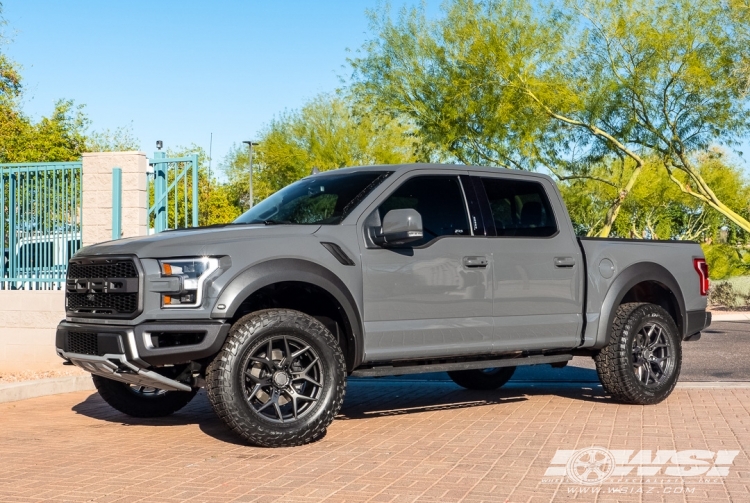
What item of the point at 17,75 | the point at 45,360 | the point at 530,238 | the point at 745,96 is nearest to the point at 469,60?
the point at 745,96

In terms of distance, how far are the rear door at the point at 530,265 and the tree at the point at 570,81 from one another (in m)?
19.1

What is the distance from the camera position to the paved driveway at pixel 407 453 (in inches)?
226

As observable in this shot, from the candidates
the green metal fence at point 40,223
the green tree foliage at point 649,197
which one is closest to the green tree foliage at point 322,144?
the green tree foliage at point 649,197

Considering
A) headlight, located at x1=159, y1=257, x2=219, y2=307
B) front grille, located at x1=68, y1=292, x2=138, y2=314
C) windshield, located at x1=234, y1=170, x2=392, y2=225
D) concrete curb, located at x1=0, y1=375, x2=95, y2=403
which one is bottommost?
concrete curb, located at x1=0, y1=375, x2=95, y2=403

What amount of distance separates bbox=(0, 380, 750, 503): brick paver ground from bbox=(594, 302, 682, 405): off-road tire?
0.14 m

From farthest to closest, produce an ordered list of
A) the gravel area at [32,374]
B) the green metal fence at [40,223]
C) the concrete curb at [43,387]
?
the green metal fence at [40,223] → the gravel area at [32,374] → the concrete curb at [43,387]

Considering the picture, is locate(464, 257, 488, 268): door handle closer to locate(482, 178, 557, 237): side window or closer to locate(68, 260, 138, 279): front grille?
locate(482, 178, 557, 237): side window

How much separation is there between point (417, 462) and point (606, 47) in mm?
23900

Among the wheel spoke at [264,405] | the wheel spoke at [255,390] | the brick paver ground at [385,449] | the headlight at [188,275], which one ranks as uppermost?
the headlight at [188,275]

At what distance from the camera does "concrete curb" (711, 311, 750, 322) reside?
77.2ft

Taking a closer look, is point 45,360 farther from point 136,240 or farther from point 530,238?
point 530,238

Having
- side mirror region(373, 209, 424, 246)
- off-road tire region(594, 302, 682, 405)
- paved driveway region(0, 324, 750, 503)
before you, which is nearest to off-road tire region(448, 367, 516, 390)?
paved driveway region(0, 324, 750, 503)

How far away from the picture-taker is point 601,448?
7.05m

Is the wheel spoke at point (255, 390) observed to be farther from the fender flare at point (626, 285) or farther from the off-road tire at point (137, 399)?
the fender flare at point (626, 285)
